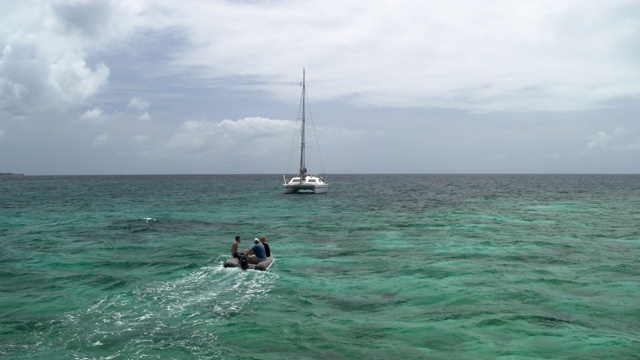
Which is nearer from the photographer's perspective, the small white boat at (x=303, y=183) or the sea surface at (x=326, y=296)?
the sea surface at (x=326, y=296)

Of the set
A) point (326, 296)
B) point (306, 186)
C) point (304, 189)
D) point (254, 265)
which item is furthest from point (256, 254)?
point (304, 189)

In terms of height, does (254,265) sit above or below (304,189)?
below

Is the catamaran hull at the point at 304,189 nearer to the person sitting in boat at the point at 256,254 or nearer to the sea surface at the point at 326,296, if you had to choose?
the sea surface at the point at 326,296

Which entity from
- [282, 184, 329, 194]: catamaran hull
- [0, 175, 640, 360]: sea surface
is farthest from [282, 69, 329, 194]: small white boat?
[0, 175, 640, 360]: sea surface

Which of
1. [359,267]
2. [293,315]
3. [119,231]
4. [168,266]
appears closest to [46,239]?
[119,231]

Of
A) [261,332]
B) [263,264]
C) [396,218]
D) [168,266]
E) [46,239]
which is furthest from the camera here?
[396,218]

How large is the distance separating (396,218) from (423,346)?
33539 millimetres

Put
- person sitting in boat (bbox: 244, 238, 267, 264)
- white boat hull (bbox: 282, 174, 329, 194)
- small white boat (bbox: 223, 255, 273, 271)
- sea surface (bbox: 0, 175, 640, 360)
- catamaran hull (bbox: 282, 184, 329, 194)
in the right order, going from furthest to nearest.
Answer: catamaran hull (bbox: 282, 184, 329, 194)
white boat hull (bbox: 282, 174, 329, 194)
person sitting in boat (bbox: 244, 238, 267, 264)
small white boat (bbox: 223, 255, 273, 271)
sea surface (bbox: 0, 175, 640, 360)

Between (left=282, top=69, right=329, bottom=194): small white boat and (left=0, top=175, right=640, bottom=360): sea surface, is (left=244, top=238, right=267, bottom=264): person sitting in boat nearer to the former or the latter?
(left=0, top=175, right=640, bottom=360): sea surface

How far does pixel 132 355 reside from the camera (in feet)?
40.7

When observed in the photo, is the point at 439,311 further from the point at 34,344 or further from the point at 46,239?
the point at 46,239

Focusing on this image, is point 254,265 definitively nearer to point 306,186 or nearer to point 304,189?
point 306,186

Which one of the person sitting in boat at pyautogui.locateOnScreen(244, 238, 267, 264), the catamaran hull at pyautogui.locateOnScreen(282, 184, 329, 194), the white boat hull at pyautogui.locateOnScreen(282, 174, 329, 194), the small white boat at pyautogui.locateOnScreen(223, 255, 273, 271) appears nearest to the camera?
the small white boat at pyautogui.locateOnScreen(223, 255, 273, 271)

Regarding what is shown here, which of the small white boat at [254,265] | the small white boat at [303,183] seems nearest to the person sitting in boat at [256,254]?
the small white boat at [254,265]
